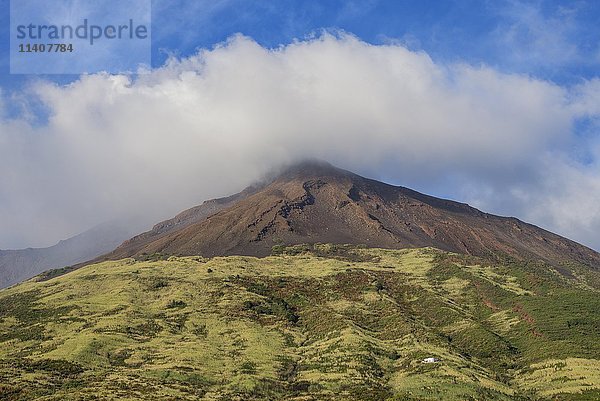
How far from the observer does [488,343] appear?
118 metres

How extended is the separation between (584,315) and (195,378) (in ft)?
322

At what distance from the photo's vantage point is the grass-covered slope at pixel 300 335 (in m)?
86.1

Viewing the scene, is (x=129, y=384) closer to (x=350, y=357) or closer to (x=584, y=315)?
(x=350, y=357)

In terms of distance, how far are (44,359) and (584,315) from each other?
406 feet

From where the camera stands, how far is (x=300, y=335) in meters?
130

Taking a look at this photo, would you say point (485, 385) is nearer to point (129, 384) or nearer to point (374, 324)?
point (374, 324)

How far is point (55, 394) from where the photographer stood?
73.8 meters

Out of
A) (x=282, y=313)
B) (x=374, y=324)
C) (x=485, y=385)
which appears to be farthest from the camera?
(x=282, y=313)

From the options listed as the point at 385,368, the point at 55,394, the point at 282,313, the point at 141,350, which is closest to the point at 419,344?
the point at 385,368

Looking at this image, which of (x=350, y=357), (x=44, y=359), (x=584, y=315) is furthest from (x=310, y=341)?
(x=584, y=315)

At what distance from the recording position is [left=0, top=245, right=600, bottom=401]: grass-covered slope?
86062 millimetres

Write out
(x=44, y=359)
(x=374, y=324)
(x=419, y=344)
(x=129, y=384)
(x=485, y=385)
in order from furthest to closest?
1. (x=374, y=324)
2. (x=419, y=344)
3. (x=44, y=359)
4. (x=485, y=385)
5. (x=129, y=384)

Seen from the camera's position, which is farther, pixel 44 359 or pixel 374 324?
pixel 374 324

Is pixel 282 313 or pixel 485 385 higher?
pixel 282 313
